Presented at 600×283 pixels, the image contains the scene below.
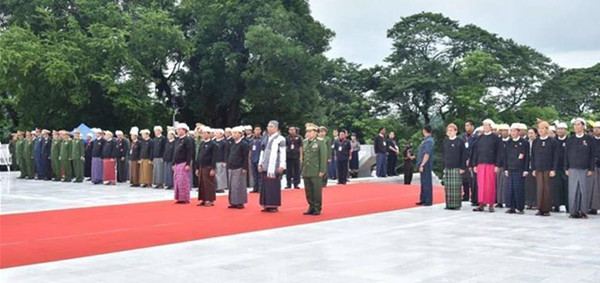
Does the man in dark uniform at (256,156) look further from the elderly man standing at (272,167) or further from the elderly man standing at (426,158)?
the elderly man standing at (426,158)

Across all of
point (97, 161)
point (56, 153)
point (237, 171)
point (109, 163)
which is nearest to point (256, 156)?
point (237, 171)

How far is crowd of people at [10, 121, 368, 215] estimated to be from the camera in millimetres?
12125

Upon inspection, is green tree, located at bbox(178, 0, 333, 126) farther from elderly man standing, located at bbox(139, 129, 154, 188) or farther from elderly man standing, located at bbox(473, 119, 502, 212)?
elderly man standing, located at bbox(473, 119, 502, 212)

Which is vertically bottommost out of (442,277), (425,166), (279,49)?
(442,277)

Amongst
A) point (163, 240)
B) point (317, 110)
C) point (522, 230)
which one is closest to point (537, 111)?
point (317, 110)

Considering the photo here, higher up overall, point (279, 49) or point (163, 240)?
point (279, 49)

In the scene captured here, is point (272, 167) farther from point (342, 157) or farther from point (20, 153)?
point (20, 153)

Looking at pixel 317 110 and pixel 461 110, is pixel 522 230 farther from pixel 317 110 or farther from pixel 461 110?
pixel 461 110

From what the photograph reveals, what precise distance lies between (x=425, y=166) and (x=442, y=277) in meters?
7.05

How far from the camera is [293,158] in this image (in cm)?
1759

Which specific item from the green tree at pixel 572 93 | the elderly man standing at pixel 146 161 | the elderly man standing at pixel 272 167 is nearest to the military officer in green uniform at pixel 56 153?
the elderly man standing at pixel 146 161

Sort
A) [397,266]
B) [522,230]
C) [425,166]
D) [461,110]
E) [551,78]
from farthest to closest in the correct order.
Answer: [551,78]
[461,110]
[425,166]
[522,230]
[397,266]

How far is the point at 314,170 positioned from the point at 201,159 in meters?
2.71

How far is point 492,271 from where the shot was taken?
262 inches
